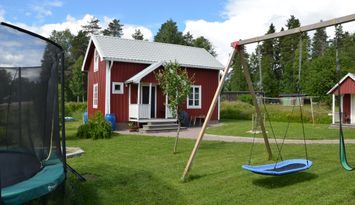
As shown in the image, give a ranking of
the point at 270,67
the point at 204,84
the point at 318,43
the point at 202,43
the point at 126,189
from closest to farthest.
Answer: the point at 126,189
the point at 204,84
the point at 270,67
the point at 202,43
the point at 318,43

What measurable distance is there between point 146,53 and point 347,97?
39.1 ft

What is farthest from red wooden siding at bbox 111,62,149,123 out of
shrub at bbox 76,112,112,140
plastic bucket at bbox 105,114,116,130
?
shrub at bbox 76,112,112,140

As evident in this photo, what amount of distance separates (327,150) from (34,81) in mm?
8653

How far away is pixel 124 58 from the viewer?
19.1 metres

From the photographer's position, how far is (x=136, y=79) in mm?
18094

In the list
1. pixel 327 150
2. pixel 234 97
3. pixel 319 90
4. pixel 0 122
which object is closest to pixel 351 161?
pixel 327 150

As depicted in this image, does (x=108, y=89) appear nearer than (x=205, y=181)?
No

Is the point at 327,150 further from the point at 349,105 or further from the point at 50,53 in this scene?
the point at 349,105

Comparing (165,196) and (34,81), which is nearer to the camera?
(34,81)

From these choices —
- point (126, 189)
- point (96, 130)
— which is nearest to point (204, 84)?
point (96, 130)

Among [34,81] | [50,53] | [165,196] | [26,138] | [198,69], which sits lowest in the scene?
[165,196]

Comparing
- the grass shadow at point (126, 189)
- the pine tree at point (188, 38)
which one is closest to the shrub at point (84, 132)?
the grass shadow at point (126, 189)

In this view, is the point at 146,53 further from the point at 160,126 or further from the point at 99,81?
the point at 160,126

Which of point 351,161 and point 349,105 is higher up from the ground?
point 349,105
